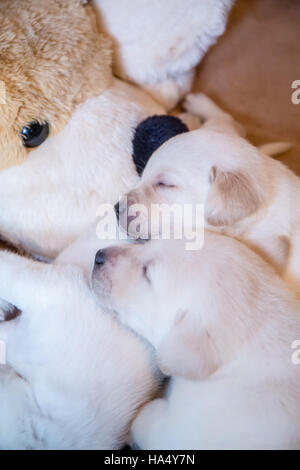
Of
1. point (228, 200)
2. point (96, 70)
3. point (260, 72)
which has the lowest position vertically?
point (228, 200)

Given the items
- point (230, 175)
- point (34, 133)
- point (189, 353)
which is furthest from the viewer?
point (34, 133)

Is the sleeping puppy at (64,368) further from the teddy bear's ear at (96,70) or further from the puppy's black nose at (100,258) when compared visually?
the teddy bear's ear at (96,70)

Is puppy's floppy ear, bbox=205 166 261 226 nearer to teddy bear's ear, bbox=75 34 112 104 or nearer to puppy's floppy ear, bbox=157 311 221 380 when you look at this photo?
puppy's floppy ear, bbox=157 311 221 380

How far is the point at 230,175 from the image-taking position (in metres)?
1.39

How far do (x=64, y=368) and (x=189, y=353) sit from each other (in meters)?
0.38

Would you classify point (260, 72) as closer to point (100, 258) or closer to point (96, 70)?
point (96, 70)

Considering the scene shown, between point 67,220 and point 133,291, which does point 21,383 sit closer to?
point 133,291

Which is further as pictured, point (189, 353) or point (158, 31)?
point (158, 31)

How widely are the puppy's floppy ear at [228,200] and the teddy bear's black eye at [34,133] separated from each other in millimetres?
625

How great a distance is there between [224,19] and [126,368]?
137 cm

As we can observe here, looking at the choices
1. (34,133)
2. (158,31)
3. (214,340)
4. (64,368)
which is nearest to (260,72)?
(158,31)

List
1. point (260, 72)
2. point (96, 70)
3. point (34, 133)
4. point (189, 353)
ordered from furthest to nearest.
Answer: point (260, 72) < point (96, 70) < point (34, 133) < point (189, 353)
